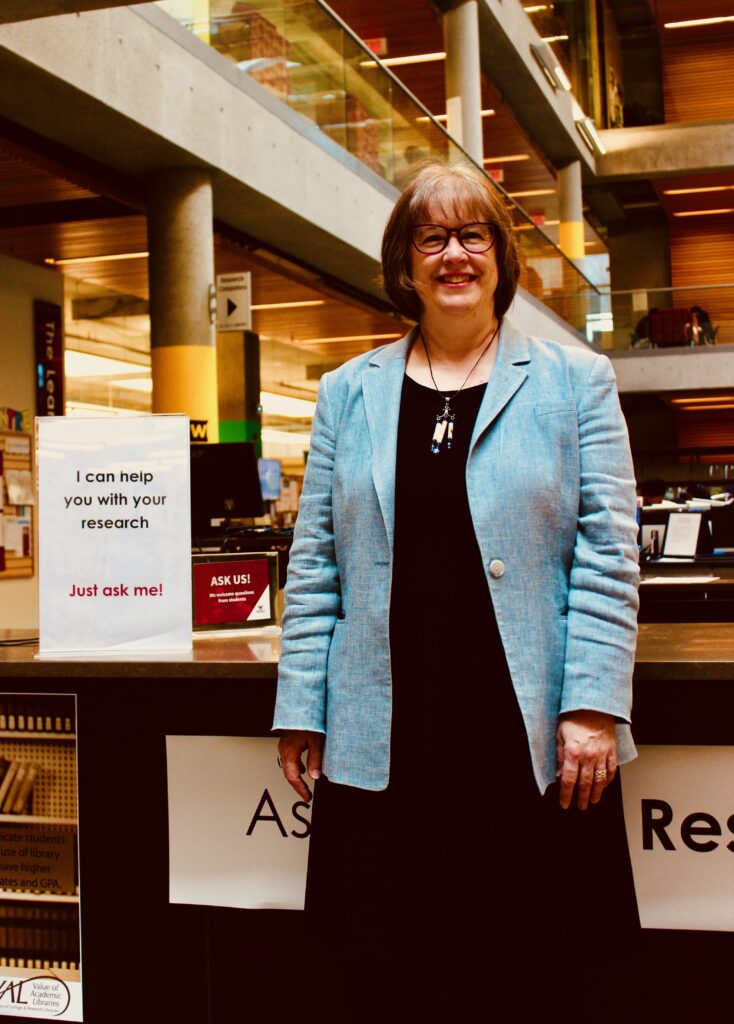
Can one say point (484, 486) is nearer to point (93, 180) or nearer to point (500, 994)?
point (500, 994)

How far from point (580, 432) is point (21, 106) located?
16.8 feet

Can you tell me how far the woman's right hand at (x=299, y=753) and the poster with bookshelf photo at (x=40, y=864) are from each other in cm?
87

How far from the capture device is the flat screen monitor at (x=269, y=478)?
461 inches

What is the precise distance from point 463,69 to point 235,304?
7159 mm

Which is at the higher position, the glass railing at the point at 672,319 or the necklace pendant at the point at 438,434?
the glass railing at the point at 672,319

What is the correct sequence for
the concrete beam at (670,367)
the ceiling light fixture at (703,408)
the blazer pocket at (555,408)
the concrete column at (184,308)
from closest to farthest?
the blazer pocket at (555,408) < the concrete column at (184,308) < the concrete beam at (670,367) < the ceiling light fixture at (703,408)

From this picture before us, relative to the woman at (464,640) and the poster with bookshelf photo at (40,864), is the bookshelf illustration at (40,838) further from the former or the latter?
the woman at (464,640)

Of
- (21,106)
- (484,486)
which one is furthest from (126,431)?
(21,106)

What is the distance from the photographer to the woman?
1.83m

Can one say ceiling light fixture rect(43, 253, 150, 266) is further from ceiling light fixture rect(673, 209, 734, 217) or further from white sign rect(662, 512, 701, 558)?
ceiling light fixture rect(673, 209, 734, 217)

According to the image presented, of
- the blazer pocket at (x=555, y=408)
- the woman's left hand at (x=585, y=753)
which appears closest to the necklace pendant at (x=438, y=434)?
the blazer pocket at (x=555, y=408)

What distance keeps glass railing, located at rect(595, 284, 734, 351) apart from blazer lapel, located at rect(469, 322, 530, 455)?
18805mm

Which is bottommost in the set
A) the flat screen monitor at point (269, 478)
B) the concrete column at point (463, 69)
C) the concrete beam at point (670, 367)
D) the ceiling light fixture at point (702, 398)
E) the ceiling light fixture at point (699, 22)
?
the flat screen monitor at point (269, 478)

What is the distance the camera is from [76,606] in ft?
8.70
